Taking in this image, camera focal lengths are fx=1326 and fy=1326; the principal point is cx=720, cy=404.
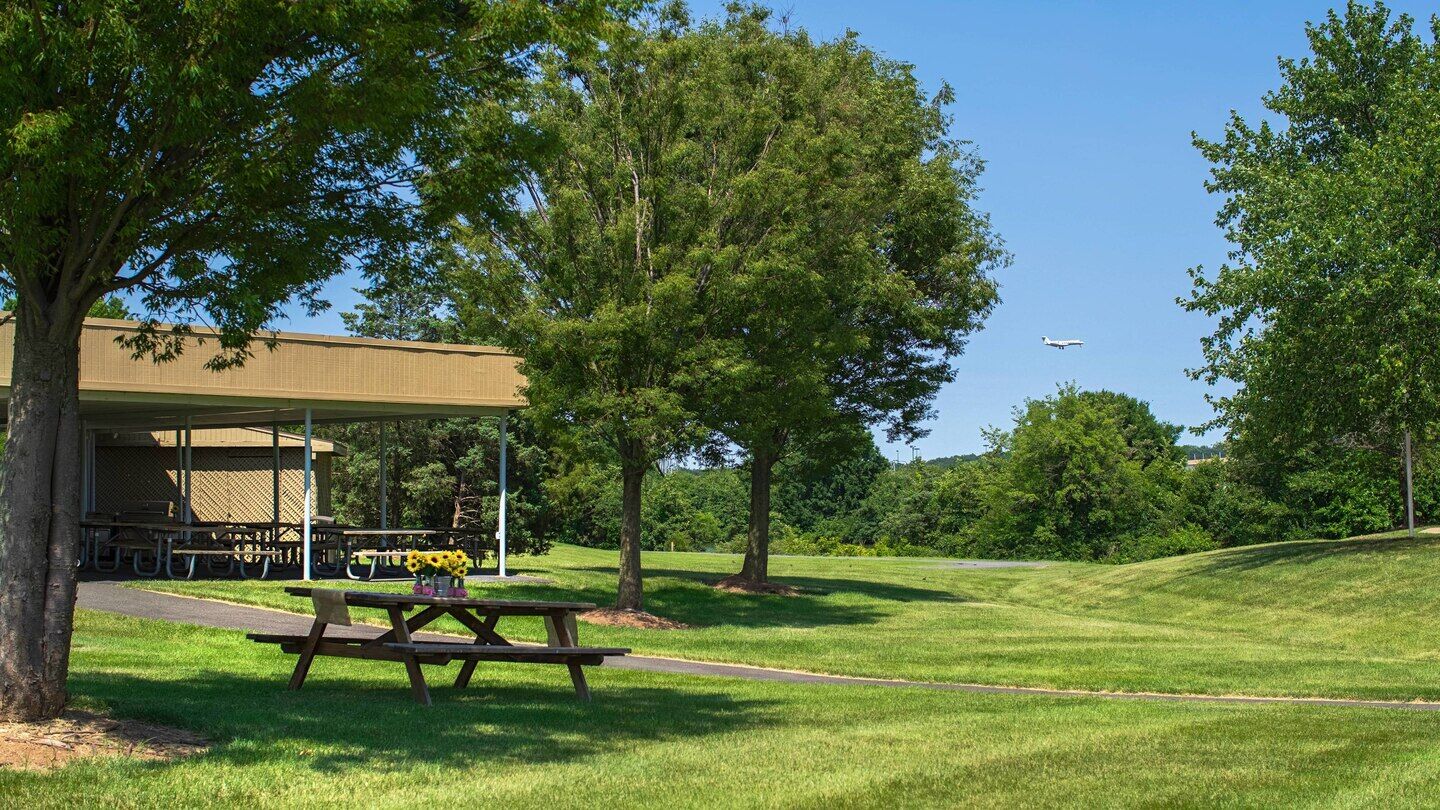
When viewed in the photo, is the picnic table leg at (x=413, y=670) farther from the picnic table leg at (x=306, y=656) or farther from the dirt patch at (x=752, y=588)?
the dirt patch at (x=752, y=588)

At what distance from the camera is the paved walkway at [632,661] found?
49.0ft

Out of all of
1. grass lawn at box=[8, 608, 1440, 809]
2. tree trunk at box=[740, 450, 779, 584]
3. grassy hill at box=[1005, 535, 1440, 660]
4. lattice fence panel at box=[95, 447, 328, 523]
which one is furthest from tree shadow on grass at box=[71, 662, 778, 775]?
lattice fence panel at box=[95, 447, 328, 523]

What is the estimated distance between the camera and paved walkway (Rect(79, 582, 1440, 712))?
14930mm

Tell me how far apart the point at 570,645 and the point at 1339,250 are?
19754 millimetres

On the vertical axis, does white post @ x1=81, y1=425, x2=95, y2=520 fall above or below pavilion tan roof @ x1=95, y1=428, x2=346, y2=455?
below

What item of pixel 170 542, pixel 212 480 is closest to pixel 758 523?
pixel 170 542

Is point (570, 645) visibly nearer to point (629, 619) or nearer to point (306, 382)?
point (629, 619)

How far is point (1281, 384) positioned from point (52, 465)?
24900 mm

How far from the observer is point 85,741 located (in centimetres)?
789

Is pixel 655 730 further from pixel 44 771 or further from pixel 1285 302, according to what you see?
pixel 1285 302

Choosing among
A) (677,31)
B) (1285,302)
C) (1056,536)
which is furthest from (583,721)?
(1056,536)

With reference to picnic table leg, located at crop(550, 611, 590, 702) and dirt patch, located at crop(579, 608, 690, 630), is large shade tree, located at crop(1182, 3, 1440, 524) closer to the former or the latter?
dirt patch, located at crop(579, 608, 690, 630)

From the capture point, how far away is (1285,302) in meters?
27.0

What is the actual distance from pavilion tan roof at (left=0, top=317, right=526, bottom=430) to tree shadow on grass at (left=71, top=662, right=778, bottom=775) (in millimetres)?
10933
